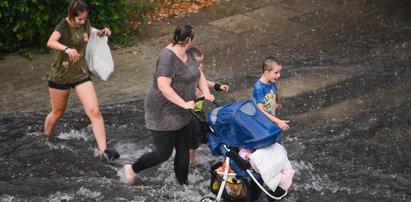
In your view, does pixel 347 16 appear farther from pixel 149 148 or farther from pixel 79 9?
pixel 79 9

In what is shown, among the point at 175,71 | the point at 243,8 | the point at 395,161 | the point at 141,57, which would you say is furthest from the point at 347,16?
the point at 175,71

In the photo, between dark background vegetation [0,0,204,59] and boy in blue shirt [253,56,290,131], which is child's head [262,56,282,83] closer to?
boy in blue shirt [253,56,290,131]

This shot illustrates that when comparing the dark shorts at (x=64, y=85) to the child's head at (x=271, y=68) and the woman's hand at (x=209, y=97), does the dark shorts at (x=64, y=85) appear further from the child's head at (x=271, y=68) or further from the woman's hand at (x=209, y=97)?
the child's head at (x=271, y=68)

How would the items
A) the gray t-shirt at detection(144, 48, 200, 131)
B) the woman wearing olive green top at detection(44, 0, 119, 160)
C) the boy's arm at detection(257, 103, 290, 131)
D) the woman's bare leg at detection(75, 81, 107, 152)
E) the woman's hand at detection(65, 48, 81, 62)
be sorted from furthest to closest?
the woman's bare leg at detection(75, 81, 107, 152)
the woman wearing olive green top at detection(44, 0, 119, 160)
the woman's hand at detection(65, 48, 81, 62)
the boy's arm at detection(257, 103, 290, 131)
the gray t-shirt at detection(144, 48, 200, 131)

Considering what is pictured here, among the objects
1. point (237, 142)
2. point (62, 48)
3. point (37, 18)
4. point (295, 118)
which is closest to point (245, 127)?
point (237, 142)

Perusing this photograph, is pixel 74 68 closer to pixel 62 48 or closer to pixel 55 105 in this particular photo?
pixel 62 48

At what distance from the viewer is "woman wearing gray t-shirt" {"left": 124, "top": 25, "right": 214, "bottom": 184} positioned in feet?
18.1

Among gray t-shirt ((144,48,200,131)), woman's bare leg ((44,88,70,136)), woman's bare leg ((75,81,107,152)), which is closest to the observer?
gray t-shirt ((144,48,200,131))

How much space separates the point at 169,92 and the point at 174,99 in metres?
0.08

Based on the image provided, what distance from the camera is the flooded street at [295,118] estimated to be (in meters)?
6.48

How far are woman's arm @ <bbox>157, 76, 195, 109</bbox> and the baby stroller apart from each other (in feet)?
1.40

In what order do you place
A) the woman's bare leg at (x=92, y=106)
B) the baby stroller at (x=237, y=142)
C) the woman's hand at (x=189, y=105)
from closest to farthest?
the woman's hand at (x=189, y=105), the baby stroller at (x=237, y=142), the woman's bare leg at (x=92, y=106)

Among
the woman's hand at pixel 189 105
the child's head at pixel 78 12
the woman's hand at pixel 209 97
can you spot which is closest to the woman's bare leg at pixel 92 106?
the child's head at pixel 78 12

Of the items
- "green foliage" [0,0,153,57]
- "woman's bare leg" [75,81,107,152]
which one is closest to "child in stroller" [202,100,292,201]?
"woman's bare leg" [75,81,107,152]
